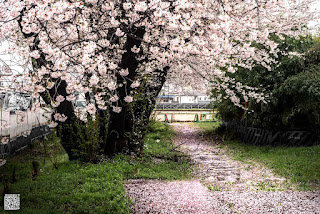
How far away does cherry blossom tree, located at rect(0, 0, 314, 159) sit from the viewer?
614 centimetres

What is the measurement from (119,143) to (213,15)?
13.9ft

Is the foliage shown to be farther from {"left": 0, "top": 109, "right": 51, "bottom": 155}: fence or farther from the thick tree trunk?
{"left": 0, "top": 109, "right": 51, "bottom": 155}: fence

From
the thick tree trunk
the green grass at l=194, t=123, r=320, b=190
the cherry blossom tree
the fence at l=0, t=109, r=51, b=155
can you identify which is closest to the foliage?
the green grass at l=194, t=123, r=320, b=190

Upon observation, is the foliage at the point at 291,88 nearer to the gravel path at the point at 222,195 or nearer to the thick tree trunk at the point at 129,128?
the gravel path at the point at 222,195

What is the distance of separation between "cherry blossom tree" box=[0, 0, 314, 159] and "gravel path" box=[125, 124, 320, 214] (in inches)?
84.4

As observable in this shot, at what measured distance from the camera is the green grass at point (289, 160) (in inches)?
316

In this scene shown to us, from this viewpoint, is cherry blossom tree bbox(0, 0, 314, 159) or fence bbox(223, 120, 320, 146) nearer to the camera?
cherry blossom tree bbox(0, 0, 314, 159)

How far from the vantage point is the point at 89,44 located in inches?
242

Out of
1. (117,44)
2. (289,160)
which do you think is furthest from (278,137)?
(117,44)

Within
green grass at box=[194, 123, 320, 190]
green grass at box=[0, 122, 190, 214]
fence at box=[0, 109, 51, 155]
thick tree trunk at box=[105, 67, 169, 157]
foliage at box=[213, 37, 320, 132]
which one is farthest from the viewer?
foliage at box=[213, 37, 320, 132]

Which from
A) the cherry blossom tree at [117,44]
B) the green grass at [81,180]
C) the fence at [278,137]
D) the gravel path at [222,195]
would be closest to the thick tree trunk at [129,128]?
the cherry blossom tree at [117,44]

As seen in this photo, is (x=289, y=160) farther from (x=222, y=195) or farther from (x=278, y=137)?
(x=222, y=195)

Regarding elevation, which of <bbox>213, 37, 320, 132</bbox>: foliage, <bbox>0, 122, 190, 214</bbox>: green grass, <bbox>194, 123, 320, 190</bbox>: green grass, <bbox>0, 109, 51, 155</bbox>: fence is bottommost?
<bbox>194, 123, 320, 190</bbox>: green grass

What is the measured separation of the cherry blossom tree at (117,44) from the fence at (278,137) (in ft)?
13.5
